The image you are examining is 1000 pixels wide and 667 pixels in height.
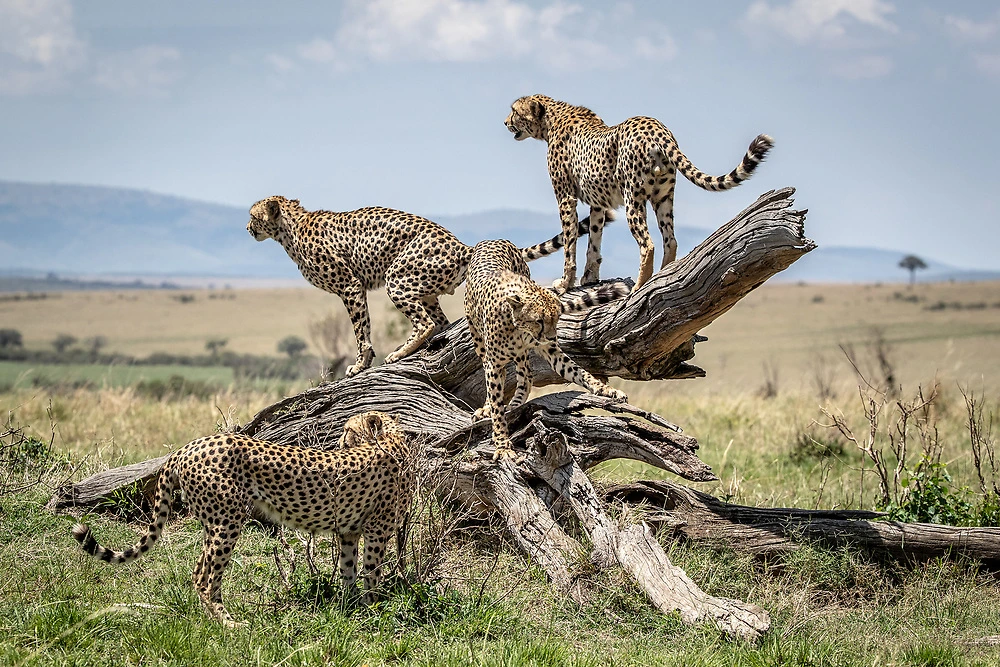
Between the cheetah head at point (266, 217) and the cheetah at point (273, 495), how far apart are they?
8.73 feet

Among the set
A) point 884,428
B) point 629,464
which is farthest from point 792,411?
point 629,464

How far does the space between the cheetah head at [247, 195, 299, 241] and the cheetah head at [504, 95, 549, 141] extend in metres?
1.85

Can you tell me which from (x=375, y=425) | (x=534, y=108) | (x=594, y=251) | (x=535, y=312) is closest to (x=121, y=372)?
(x=534, y=108)

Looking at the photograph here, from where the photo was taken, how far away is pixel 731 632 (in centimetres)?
475

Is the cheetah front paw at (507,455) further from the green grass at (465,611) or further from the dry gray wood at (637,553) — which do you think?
the green grass at (465,611)

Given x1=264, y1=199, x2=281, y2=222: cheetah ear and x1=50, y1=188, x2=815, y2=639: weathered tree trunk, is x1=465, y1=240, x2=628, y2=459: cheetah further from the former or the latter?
x1=264, y1=199, x2=281, y2=222: cheetah ear

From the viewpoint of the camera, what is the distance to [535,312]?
549 cm

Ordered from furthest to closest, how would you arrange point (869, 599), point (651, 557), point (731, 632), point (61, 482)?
point (61, 482) < point (869, 599) < point (651, 557) < point (731, 632)

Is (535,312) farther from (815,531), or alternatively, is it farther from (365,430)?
(815,531)

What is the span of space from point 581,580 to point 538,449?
3.18ft

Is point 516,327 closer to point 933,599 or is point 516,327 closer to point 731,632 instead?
point 731,632

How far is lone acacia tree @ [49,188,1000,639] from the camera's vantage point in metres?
5.43

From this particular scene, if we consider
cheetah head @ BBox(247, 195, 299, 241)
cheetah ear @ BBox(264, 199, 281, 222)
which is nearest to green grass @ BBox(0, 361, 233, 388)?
cheetah head @ BBox(247, 195, 299, 241)

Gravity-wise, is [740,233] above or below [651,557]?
above
